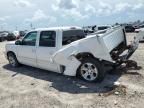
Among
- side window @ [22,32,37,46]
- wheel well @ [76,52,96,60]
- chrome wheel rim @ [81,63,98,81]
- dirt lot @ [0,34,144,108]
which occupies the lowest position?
dirt lot @ [0,34,144,108]

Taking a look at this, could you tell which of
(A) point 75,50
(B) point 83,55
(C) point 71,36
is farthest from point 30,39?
(B) point 83,55

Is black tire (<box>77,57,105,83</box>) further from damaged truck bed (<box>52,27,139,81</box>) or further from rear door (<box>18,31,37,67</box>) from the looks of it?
rear door (<box>18,31,37,67</box>)

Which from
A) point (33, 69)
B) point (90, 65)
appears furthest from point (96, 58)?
point (33, 69)

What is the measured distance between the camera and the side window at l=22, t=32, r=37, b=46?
9.47m

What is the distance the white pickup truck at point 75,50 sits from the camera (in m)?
7.40

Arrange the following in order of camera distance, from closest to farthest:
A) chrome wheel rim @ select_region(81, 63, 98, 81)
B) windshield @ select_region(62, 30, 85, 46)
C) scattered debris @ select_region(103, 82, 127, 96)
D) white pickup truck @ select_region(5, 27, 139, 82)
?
1. scattered debris @ select_region(103, 82, 127, 96)
2. white pickup truck @ select_region(5, 27, 139, 82)
3. chrome wheel rim @ select_region(81, 63, 98, 81)
4. windshield @ select_region(62, 30, 85, 46)

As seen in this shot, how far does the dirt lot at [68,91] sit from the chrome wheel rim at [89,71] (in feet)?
0.74

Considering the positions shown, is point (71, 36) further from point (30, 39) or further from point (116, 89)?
point (116, 89)

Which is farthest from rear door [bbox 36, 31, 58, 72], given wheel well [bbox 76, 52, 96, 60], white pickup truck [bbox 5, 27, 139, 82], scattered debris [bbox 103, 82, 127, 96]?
scattered debris [bbox 103, 82, 127, 96]

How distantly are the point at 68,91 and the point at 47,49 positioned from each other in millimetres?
2113

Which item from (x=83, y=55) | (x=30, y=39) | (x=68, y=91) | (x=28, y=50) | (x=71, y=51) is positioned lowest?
(x=68, y=91)

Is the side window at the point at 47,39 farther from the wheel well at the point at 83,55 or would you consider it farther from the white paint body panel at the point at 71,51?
the wheel well at the point at 83,55

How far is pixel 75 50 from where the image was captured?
7645 mm

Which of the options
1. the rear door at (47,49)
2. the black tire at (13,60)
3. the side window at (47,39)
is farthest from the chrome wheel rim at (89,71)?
the black tire at (13,60)
